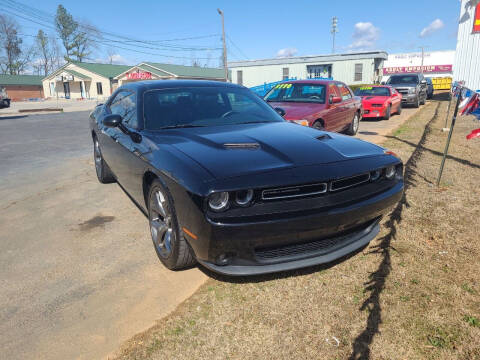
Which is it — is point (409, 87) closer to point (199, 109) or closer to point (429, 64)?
point (199, 109)

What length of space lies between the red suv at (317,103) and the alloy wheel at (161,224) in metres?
4.20

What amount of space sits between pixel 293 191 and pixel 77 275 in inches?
75.7

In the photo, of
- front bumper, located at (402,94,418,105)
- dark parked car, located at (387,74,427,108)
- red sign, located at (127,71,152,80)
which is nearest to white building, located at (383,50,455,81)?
red sign, located at (127,71,152,80)

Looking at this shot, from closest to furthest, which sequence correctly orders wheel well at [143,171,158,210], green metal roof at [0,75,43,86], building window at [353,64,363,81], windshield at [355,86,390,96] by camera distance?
wheel well at [143,171,158,210], windshield at [355,86,390,96], building window at [353,64,363,81], green metal roof at [0,75,43,86]

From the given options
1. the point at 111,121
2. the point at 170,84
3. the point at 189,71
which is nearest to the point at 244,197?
→ the point at 111,121

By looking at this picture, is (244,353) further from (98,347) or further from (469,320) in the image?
(469,320)

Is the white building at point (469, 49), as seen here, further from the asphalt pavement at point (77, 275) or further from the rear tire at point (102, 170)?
the asphalt pavement at point (77, 275)

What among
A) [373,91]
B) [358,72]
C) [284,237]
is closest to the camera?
[284,237]

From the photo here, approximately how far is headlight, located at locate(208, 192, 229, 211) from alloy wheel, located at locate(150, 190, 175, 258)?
0.58 meters

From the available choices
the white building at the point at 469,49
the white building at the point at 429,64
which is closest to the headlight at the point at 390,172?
the white building at the point at 469,49

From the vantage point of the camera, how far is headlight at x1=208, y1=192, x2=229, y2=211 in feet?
6.90

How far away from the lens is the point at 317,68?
33.0 meters

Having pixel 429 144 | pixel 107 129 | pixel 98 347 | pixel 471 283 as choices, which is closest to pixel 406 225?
pixel 471 283

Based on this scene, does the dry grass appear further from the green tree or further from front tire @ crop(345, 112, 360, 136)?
the green tree
